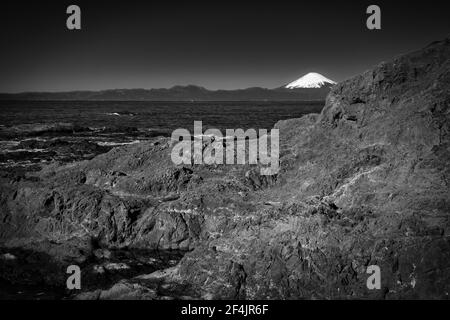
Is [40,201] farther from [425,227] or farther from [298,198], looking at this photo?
[425,227]

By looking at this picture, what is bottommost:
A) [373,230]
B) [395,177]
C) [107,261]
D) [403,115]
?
[107,261]

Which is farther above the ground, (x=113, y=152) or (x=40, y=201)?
(x=113, y=152)

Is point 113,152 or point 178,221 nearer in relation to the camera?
point 178,221

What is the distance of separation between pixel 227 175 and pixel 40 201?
667 centimetres

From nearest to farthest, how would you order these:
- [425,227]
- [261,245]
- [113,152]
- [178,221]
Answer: [425,227]
[261,245]
[178,221]
[113,152]

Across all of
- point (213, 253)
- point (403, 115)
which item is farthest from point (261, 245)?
point (403, 115)

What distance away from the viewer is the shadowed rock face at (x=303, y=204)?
922 centimetres

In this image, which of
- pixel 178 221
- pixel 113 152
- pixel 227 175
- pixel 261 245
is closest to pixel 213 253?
pixel 261 245

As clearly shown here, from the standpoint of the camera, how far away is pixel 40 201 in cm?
1448

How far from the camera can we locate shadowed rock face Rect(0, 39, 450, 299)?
30.2 feet

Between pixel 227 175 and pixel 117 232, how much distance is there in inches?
174

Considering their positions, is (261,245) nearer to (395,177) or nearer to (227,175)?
(395,177)

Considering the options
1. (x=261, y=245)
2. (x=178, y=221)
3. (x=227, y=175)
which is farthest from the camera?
(x=227, y=175)

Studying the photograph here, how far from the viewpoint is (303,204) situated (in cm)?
1109
